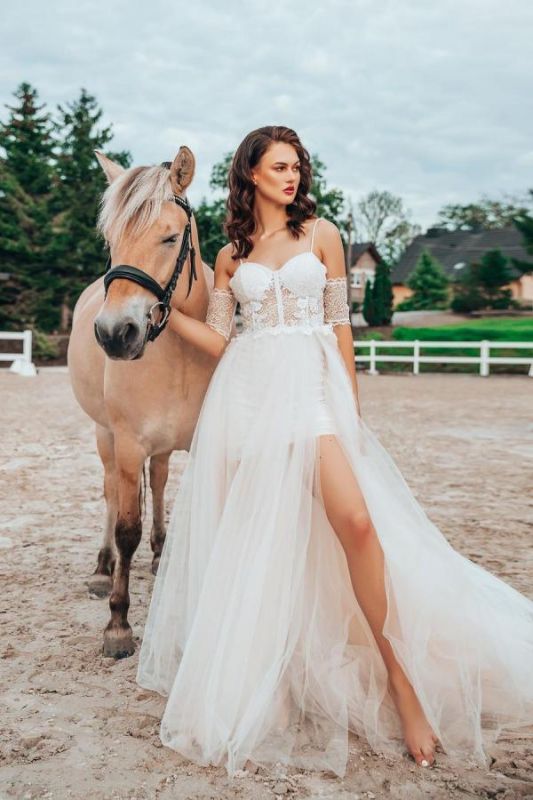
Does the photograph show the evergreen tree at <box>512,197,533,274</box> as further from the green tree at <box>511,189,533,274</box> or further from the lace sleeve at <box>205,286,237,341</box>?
A: the lace sleeve at <box>205,286,237,341</box>

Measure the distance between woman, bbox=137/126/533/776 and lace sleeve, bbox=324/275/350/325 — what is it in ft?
0.03

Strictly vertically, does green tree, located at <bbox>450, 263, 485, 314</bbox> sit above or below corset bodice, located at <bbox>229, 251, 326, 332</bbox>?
above

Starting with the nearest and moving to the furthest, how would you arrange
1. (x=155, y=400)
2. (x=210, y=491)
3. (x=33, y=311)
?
(x=210, y=491) < (x=155, y=400) < (x=33, y=311)

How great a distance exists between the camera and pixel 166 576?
2.78 metres

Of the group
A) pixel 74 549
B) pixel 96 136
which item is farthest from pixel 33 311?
pixel 74 549

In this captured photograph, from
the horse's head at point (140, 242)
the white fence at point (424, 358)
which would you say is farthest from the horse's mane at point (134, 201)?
the white fence at point (424, 358)

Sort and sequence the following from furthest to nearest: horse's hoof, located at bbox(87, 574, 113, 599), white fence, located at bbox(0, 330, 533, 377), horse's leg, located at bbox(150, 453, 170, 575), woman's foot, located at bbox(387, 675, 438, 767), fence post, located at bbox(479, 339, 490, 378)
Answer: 1. fence post, located at bbox(479, 339, 490, 378)
2. white fence, located at bbox(0, 330, 533, 377)
3. horse's leg, located at bbox(150, 453, 170, 575)
4. horse's hoof, located at bbox(87, 574, 113, 599)
5. woman's foot, located at bbox(387, 675, 438, 767)

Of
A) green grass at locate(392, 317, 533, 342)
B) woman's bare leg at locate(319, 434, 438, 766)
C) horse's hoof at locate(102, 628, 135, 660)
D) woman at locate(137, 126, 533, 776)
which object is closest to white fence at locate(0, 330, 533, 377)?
green grass at locate(392, 317, 533, 342)

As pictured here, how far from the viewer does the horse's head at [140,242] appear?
2527 millimetres

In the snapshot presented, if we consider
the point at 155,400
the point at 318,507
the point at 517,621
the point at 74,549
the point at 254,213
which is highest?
the point at 254,213

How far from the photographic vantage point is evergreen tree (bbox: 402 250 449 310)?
41.8 m

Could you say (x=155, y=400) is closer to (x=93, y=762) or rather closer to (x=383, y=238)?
(x=93, y=762)

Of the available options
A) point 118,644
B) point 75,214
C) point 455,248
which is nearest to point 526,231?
point 75,214

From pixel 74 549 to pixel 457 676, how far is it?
309 centimetres
